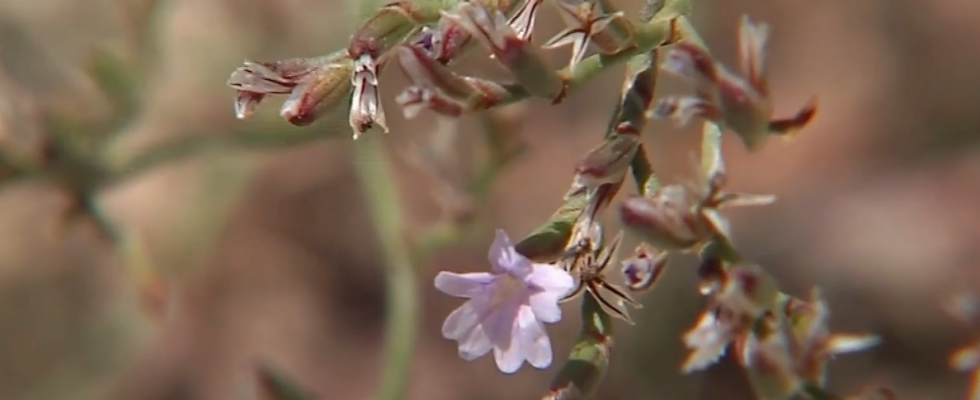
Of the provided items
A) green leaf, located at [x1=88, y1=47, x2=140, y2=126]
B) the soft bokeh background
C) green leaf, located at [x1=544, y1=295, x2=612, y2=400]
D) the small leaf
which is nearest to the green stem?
the small leaf

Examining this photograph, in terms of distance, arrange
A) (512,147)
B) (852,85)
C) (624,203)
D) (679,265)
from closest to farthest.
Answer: (624,203), (512,147), (679,265), (852,85)

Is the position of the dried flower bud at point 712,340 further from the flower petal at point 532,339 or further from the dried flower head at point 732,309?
the flower petal at point 532,339

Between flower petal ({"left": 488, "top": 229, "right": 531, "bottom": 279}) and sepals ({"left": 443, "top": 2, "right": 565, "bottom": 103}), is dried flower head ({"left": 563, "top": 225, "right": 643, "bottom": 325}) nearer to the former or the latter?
flower petal ({"left": 488, "top": 229, "right": 531, "bottom": 279})

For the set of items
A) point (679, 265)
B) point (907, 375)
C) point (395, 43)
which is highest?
point (395, 43)

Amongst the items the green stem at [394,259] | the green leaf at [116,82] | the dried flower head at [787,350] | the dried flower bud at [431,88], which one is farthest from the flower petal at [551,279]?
the green leaf at [116,82]

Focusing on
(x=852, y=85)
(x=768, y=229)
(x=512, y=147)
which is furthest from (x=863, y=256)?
(x=512, y=147)

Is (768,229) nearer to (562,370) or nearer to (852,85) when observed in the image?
(852,85)
